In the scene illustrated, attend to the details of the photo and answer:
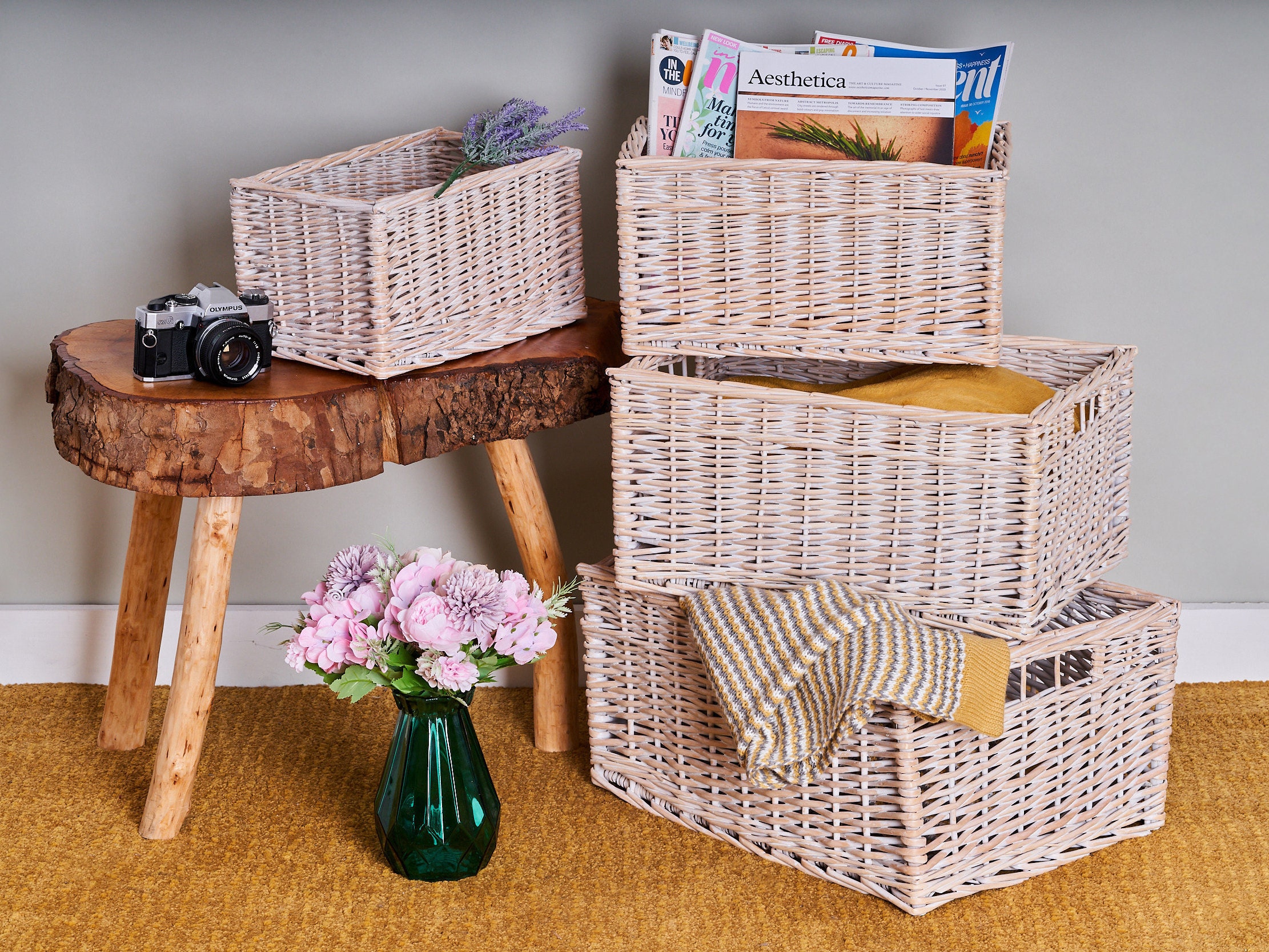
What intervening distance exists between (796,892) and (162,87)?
125 centimetres

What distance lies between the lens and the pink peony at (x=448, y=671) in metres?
1.08

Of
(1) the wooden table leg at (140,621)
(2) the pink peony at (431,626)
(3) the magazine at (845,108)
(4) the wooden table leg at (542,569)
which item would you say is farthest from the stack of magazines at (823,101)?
(1) the wooden table leg at (140,621)

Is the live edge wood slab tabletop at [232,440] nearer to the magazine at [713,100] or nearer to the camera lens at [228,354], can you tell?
the camera lens at [228,354]

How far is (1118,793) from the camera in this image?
125cm

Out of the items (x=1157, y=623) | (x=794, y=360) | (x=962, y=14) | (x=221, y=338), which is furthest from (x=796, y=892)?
(x=962, y=14)

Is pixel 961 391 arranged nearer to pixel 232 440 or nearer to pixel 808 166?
pixel 808 166

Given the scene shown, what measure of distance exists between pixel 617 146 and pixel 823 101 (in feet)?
1.34

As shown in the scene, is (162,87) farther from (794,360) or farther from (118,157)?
(794,360)

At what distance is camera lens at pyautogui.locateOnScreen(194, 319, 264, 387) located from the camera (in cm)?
110

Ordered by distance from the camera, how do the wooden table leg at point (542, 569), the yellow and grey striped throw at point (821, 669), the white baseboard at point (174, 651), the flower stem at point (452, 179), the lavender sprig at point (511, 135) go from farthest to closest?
the white baseboard at point (174, 651)
the wooden table leg at point (542, 569)
the lavender sprig at point (511, 135)
the flower stem at point (452, 179)
the yellow and grey striped throw at point (821, 669)

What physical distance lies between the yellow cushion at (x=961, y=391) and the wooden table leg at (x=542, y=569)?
1.26ft

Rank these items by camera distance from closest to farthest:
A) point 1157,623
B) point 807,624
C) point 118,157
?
point 807,624
point 1157,623
point 118,157

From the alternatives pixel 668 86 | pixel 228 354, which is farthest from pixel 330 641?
pixel 668 86

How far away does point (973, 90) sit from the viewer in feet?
3.79
